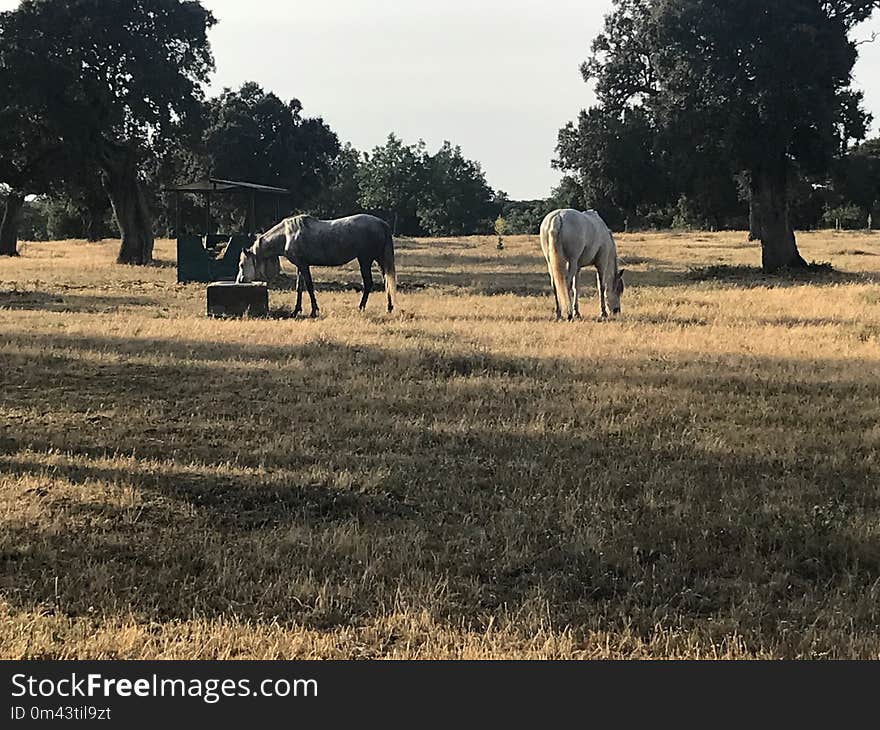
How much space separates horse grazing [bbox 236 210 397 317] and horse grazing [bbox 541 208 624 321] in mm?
Answer: 3415

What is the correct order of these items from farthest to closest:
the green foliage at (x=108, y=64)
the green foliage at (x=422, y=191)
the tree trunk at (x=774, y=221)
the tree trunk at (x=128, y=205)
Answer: the green foliage at (x=422, y=191)
the tree trunk at (x=128, y=205)
the green foliage at (x=108, y=64)
the tree trunk at (x=774, y=221)

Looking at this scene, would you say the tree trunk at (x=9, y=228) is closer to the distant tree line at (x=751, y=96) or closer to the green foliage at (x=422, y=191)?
the distant tree line at (x=751, y=96)

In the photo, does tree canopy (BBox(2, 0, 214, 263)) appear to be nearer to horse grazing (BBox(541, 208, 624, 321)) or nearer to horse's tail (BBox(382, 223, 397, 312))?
horse's tail (BBox(382, 223, 397, 312))

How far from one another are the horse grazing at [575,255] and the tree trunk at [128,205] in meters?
24.6

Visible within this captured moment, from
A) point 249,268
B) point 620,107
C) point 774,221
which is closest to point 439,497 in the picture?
point 249,268

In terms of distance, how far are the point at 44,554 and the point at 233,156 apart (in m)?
57.2

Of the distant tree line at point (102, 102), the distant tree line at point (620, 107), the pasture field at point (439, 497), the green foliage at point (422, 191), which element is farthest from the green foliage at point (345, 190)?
the pasture field at point (439, 497)

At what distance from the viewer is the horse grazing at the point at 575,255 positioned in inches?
667

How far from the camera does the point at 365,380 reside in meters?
10.2

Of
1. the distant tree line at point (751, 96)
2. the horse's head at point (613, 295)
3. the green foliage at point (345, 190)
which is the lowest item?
the horse's head at point (613, 295)

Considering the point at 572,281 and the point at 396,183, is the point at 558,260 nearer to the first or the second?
the point at 572,281

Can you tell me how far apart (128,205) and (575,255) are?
26.3 meters

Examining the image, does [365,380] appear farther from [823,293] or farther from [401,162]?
[401,162]

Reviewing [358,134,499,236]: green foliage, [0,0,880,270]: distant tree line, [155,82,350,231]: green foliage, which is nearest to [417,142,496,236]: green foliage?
[358,134,499,236]: green foliage
